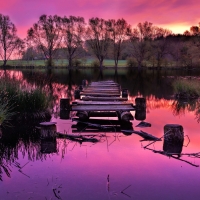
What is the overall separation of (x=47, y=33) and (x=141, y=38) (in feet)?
76.6

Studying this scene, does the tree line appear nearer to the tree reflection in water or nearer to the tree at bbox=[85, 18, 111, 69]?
the tree at bbox=[85, 18, 111, 69]

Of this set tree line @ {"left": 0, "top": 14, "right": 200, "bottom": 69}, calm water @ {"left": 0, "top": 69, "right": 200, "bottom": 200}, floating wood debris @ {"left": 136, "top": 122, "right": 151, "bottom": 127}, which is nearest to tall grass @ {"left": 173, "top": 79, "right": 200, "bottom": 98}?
floating wood debris @ {"left": 136, "top": 122, "right": 151, "bottom": 127}

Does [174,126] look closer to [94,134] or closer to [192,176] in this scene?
[192,176]

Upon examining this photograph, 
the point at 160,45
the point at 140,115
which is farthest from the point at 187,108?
the point at 160,45

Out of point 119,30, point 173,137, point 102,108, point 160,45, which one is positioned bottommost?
point 173,137

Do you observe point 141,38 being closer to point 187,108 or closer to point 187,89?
point 187,89

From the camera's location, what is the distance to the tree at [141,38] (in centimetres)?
6975

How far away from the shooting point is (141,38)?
70.7 metres

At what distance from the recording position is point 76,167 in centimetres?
695

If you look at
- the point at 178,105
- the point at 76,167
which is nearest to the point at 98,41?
the point at 178,105

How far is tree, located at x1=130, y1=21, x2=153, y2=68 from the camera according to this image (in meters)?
69.8

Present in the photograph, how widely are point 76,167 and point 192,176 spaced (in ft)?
8.97

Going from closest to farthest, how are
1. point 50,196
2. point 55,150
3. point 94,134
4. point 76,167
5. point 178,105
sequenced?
point 50,196 → point 76,167 → point 55,150 → point 94,134 → point 178,105

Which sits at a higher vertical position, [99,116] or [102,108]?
[102,108]
